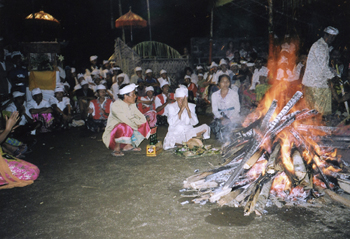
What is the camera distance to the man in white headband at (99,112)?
983 cm

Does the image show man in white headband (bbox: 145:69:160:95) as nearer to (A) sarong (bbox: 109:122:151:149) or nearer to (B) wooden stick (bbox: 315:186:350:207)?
(A) sarong (bbox: 109:122:151:149)

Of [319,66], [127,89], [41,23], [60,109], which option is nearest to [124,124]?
[127,89]

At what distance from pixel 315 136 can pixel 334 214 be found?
1897 millimetres

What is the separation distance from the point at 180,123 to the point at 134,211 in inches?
146

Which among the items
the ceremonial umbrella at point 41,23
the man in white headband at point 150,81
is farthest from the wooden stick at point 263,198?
the ceremonial umbrella at point 41,23

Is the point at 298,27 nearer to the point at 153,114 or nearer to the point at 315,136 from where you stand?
the point at 153,114

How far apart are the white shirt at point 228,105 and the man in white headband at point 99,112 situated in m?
4.23

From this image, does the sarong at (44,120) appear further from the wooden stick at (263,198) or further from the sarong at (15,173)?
the wooden stick at (263,198)

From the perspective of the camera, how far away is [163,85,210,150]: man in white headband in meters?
7.16

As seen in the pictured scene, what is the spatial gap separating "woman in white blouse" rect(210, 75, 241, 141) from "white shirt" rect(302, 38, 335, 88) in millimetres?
2038

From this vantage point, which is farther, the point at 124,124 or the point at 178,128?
the point at 178,128

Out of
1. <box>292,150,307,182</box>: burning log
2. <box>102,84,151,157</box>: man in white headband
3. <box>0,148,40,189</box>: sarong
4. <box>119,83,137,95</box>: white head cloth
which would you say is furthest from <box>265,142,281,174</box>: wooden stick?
<box>0,148,40,189</box>: sarong

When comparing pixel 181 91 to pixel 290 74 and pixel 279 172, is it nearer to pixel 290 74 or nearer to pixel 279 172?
pixel 279 172

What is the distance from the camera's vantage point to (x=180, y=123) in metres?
7.36
